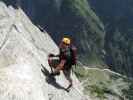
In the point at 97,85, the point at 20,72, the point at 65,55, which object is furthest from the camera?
the point at 97,85

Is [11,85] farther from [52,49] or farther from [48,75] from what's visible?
[52,49]

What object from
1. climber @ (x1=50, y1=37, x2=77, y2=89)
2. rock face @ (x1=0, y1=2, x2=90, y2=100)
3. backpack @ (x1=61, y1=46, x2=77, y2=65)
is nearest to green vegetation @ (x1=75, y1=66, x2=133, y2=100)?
rock face @ (x1=0, y1=2, x2=90, y2=100)

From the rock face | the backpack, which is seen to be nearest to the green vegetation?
the rock face

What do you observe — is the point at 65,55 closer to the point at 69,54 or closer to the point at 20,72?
the point at 69,54

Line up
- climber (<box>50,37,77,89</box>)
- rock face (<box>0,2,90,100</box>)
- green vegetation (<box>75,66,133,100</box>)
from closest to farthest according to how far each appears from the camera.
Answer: rock face (<box>0,2,90,100</box>) < climber (<box>50,37,77,89</box>) < green vegetation (<box>75,66,133,100</box>)

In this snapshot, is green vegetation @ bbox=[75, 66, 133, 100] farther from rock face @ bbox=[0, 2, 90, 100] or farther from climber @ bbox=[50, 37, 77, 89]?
climber @ bbox=[50, 37, 77, 89]

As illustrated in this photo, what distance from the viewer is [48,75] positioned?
87.1ft

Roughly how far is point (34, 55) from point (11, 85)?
6894mm

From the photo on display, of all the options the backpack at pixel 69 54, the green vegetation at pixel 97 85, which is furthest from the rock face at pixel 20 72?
the green vegetation at pixel 97 85

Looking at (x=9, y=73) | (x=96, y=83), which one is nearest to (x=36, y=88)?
(x=9, y=73)

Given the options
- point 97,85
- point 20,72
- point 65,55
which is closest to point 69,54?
point 65,55

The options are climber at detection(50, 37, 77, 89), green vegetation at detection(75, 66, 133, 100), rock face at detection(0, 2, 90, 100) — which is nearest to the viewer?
rock face at detection(0, 2, 90, 100)

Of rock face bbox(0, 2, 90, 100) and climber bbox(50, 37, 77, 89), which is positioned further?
climber bbox(50, 37, 77, 89)

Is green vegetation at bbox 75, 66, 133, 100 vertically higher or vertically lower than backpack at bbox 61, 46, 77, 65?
lower
